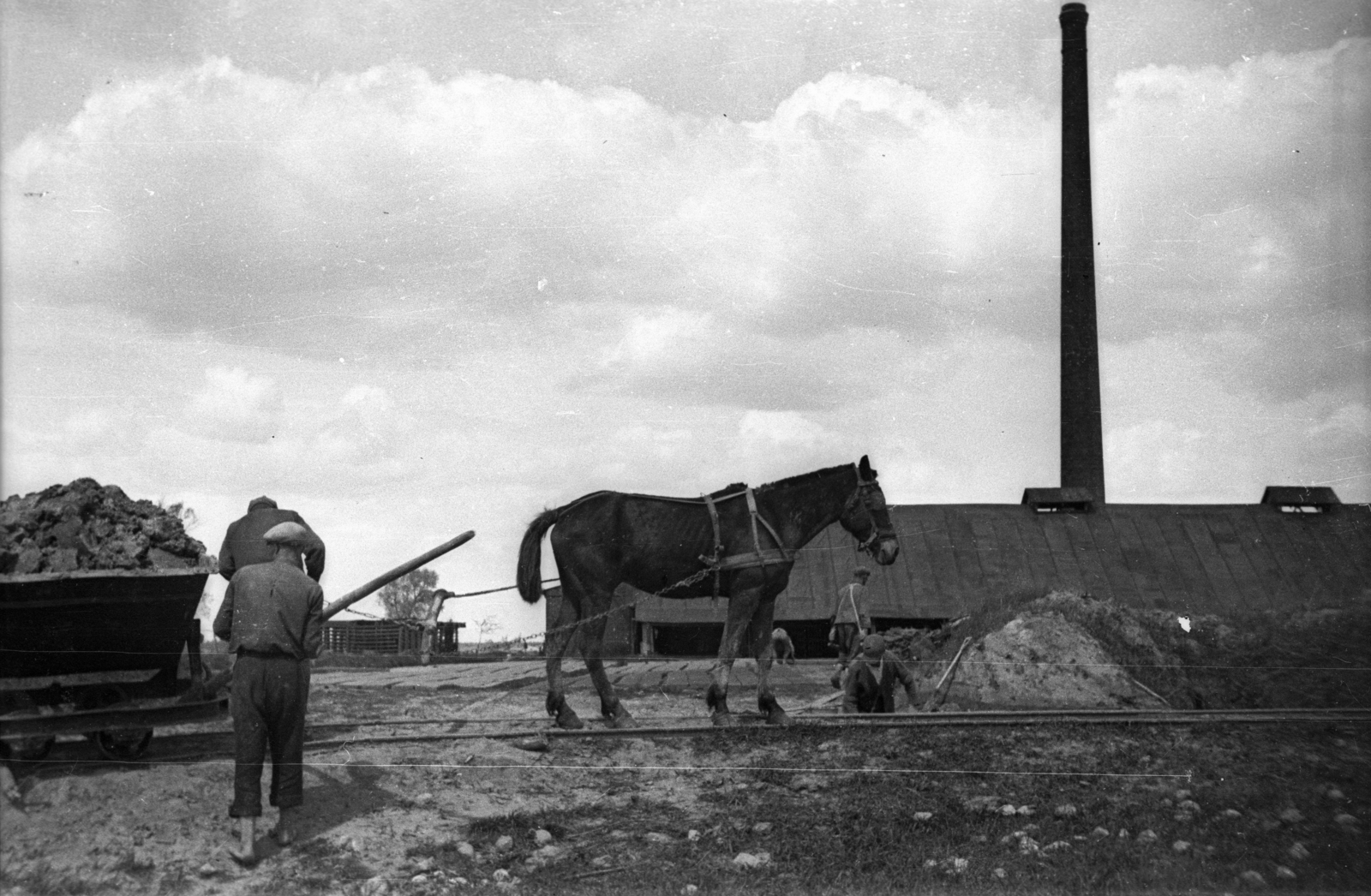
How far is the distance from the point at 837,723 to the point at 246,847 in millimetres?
5094

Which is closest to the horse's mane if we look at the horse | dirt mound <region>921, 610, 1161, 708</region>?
the horse

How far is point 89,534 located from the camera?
7840 millimetres

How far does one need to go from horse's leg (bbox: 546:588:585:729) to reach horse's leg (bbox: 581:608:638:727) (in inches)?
Answer: 5.4

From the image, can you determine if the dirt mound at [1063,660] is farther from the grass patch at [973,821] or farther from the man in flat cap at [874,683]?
the grass patch at [973,821]

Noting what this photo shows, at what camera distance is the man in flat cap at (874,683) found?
13242 mm

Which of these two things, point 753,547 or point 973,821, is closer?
point 973,821

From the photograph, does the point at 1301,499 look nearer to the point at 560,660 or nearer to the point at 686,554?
the point at 686,554

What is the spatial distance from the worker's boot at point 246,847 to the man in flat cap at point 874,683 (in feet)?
26.1

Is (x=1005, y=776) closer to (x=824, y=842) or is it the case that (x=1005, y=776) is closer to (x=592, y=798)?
(x=824, y=842)

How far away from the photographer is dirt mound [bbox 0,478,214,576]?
7.61 m

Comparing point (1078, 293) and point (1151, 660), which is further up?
point (1078, 293)

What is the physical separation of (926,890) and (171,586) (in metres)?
5.14

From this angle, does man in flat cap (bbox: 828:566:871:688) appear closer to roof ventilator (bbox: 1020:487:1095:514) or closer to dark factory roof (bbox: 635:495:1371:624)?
dark factory roof (bbox: 635:495:1371:624)

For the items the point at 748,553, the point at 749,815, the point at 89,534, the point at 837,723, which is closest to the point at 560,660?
the point at 748,553
